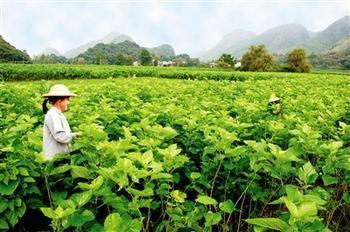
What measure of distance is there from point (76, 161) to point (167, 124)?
64.2 inches

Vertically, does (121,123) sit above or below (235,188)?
above

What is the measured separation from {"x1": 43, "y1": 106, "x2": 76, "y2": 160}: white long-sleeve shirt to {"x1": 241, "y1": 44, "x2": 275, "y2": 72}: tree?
66642 mm

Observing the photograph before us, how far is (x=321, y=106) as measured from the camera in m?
5.82

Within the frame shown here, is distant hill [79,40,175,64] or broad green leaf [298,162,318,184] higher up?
distant hill [79,40,175,64]

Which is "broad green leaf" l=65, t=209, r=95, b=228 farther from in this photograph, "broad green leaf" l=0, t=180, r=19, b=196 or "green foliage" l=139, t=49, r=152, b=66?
"green foliage" l=139, t=49, r=152, b=66

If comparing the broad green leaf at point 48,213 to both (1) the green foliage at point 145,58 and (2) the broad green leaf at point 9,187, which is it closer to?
(2) the broad green leaf at point 9,187

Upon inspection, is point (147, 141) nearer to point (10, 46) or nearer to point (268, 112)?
point (268, 112)

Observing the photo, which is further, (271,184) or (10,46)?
(10,46)

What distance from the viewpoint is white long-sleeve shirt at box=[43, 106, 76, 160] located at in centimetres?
425

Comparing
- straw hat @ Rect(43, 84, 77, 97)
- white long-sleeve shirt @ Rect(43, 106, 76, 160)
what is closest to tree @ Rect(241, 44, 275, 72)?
straw hat @ Rect(43, 84, 77, 97)

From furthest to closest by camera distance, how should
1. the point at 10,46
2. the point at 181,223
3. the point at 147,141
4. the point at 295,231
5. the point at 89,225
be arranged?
the point at 10,46, the point at 147,141, the point at 181,223, the point at 89,225, the point at 295,231

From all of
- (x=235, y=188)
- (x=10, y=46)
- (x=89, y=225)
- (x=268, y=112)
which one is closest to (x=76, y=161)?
(x=89, y=225)

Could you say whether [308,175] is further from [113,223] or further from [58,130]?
[58,130]

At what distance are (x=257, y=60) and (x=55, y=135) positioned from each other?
67649 mm
